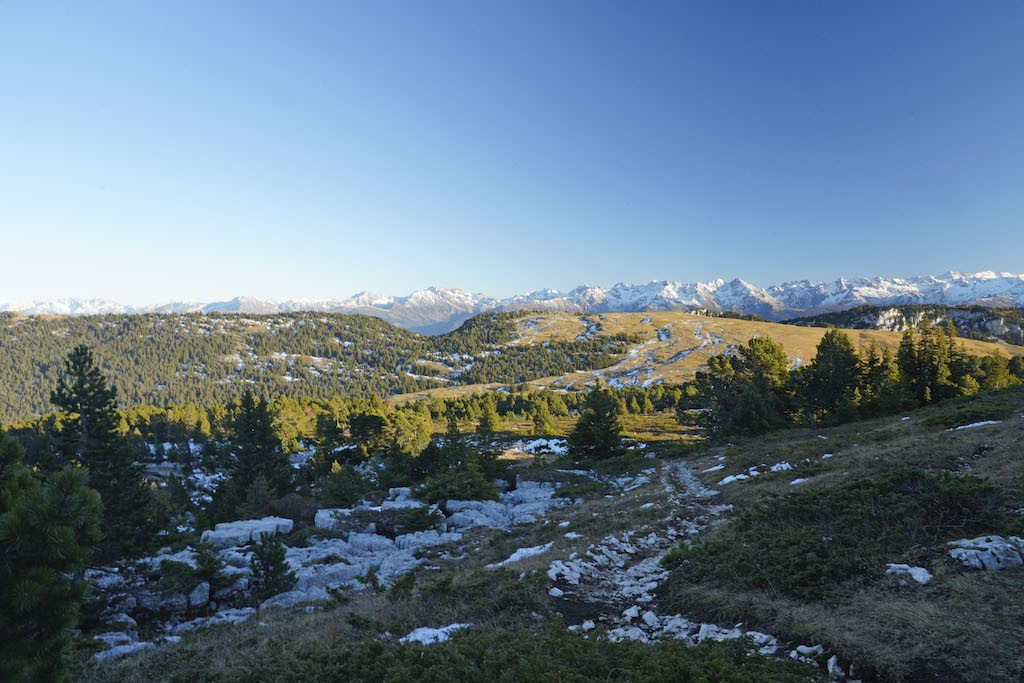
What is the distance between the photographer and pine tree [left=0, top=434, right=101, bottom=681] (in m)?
6.00

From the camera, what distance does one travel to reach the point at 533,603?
11383 mm

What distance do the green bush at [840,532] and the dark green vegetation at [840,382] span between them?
42377mm

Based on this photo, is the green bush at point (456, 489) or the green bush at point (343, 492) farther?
the green bush at point (343, 492)

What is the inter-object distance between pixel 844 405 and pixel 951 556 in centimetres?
4819

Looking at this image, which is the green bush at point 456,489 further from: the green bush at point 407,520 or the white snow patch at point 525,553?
the white snow patch at point 525,553

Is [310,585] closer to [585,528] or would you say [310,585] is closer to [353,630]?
[353,630]

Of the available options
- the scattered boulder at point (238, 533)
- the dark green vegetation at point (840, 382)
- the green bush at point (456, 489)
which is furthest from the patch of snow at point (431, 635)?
the dark green vegetation at point (840, 382)

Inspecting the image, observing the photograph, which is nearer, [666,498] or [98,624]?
[98,624]

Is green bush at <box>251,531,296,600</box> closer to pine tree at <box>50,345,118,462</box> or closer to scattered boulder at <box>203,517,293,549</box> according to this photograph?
scattered boulder at <box>203,517,293,549</box>

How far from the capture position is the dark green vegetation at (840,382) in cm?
4922

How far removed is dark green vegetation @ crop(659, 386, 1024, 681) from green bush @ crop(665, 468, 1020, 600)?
0.09ft

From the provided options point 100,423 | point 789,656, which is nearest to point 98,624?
point 100,423

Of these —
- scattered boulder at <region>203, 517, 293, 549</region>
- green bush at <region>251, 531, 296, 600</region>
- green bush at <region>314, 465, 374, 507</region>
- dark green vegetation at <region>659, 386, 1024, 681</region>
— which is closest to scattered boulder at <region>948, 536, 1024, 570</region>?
dark green vegetation at <region>659, 386, 1024, 681</region>

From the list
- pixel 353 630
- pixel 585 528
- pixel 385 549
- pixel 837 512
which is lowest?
pixel 385 549
